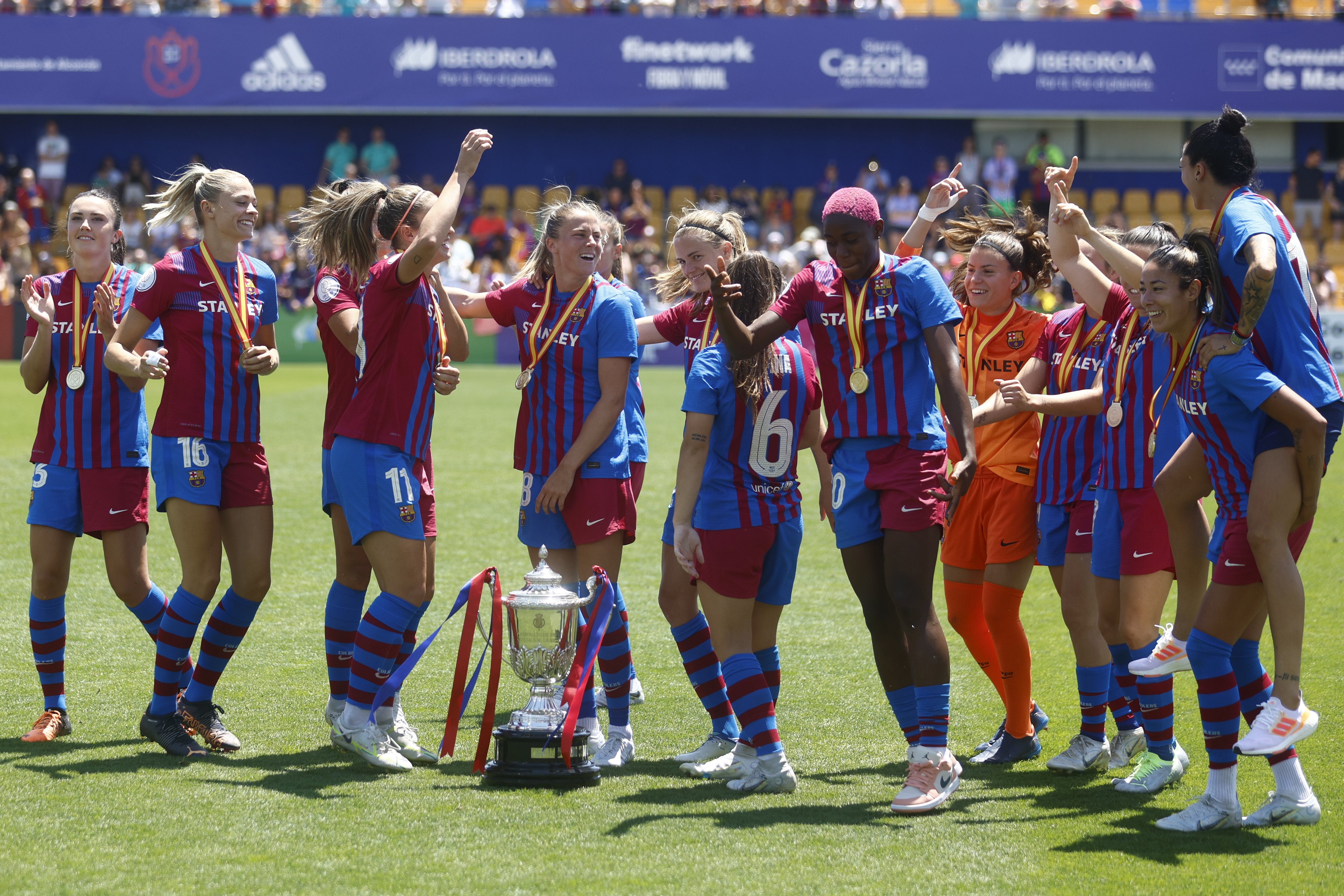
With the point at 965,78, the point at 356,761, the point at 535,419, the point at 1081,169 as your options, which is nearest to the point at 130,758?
the point at 356,761

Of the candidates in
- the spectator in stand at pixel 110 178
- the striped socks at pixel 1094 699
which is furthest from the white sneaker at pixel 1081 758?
the spectator in stand at pixel 110 178

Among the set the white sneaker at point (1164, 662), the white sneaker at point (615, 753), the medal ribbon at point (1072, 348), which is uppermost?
the medal ribbon at point (1072, 348)

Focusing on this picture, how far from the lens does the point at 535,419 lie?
508 cm

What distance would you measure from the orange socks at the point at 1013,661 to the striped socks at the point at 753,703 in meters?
0.96

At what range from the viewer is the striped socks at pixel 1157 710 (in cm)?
461

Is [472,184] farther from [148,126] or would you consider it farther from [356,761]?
[356,761]

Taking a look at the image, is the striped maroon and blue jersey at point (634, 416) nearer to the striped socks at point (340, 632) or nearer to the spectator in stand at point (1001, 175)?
the striped socks at point (340, 632)

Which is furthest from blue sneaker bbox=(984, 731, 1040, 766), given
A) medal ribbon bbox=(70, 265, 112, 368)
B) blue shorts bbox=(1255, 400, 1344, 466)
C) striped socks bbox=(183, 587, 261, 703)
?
medal ribbon bbox=(70, 265, 112, 368)

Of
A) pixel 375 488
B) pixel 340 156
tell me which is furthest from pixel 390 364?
pixel 340 156

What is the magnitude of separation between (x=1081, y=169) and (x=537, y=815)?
2765cm

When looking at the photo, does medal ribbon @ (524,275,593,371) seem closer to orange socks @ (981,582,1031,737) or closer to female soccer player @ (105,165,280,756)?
female soccer player @ (105,165,280,756)

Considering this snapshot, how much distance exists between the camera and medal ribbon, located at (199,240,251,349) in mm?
4980

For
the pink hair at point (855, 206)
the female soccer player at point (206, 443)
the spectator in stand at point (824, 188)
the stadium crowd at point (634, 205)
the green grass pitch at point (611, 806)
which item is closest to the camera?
the green grass pitch at point (611, 806)

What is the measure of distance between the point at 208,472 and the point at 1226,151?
3613 millimetres
